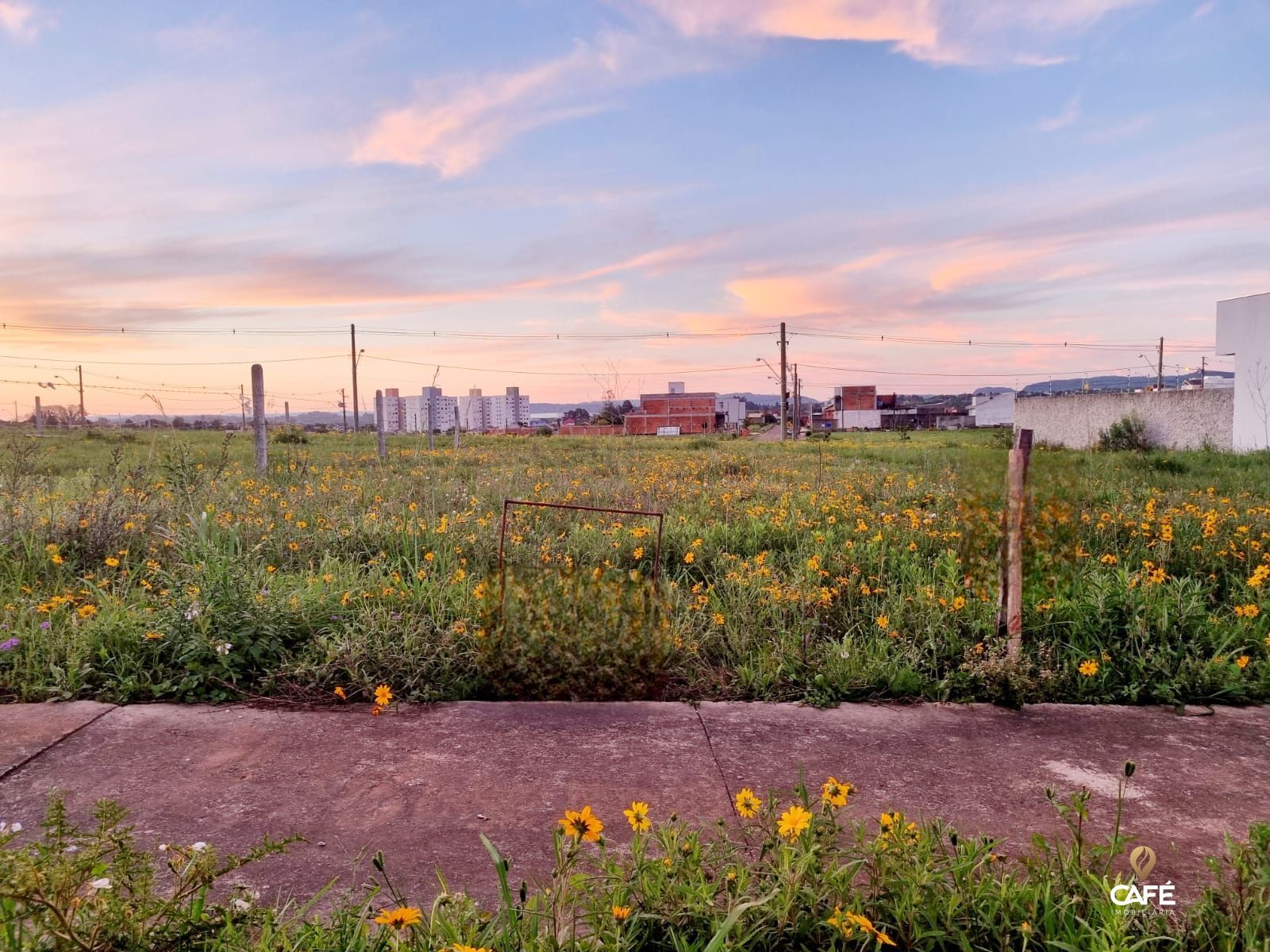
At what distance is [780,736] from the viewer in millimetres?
2828

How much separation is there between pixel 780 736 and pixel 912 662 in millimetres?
918

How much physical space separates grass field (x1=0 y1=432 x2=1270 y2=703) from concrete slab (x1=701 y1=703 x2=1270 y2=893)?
0.72ft

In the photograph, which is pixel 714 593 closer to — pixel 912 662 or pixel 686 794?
pixel 912 662

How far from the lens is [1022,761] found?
2654mm

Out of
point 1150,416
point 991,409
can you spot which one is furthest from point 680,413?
point 1150,416

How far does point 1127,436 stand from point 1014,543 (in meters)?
21.4

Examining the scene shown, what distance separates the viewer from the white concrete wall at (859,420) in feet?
242

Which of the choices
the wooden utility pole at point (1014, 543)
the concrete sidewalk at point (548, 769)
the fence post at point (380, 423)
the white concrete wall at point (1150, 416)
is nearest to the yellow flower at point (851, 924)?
the concrete sidewalk at point (548, 769)

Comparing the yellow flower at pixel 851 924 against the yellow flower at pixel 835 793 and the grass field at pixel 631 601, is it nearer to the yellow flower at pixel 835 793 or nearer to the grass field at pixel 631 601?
the yellow flower at pixel 835 793

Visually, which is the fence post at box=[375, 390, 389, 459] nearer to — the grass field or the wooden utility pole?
the grass field

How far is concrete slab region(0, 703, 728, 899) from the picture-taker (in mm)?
2084

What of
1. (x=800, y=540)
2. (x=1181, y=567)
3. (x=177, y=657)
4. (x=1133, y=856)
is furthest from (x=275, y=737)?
(x=1181, y=567)

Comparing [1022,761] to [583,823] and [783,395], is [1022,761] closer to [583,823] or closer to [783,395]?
[583,823]

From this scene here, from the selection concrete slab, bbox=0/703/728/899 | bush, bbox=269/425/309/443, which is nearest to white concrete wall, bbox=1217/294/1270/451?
concrete slab, bbox=0/703/728/899
